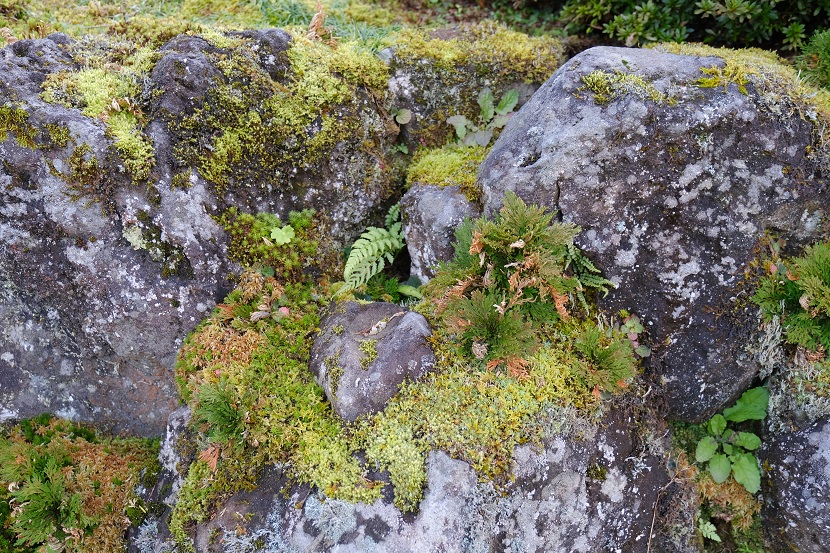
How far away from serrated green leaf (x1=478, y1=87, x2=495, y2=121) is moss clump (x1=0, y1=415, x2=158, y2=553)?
522cm

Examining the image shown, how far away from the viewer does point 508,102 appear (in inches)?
243

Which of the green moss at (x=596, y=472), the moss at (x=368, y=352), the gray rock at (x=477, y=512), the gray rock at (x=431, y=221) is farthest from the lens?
the gray rock at (x=431, y=221)

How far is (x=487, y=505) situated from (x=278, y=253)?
316cm

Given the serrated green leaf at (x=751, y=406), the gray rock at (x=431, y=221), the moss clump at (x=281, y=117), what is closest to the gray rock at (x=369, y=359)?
the gray rock at (x=431, y=221)

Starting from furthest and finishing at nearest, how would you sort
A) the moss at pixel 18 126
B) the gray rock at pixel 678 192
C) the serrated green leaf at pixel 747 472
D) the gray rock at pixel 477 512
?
the serrated green leaf at pixel 747 472 → the moss at pixel 18 126 → the gray rock at pixel 678 192 → the gray rock at pixel 477 512

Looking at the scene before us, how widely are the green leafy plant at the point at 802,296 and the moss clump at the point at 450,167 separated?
2.82 meters

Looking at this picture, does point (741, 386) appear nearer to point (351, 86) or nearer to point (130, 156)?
point (351, 86)

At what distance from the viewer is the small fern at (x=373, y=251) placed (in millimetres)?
5566

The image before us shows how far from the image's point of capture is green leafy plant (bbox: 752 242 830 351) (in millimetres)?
4348

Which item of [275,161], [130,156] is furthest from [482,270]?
[130,156]

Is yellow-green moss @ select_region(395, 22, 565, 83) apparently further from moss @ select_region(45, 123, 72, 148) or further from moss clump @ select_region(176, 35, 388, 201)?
moss @ select_region(45, 123, 72, 148)

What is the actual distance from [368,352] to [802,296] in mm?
3778

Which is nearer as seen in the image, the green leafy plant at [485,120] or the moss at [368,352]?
the moss at [368,352]

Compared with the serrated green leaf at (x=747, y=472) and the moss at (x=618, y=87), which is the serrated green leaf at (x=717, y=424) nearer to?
the serrated green leaf at (x=747, y=472)
